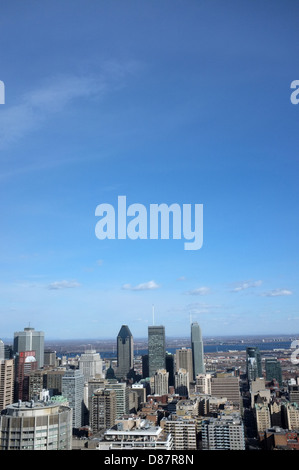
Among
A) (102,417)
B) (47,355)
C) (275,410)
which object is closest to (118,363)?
(47,355)

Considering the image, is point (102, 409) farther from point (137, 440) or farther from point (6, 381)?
point (137, 440)

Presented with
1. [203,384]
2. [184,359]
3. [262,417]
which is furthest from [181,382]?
[262,417]

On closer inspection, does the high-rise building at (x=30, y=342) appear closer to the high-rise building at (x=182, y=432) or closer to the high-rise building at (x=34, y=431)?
the high-rise building at (x=182, y=432)

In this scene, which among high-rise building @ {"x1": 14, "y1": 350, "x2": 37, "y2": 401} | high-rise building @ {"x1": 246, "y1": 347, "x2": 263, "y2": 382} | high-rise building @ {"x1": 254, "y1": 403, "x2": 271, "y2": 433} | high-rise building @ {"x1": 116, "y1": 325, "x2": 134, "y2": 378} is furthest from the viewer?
high-rise building @ {"x1": 116, "y1": 325, "x2": 134, "y2": 378}

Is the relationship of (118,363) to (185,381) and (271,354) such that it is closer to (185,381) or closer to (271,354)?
(185,381)

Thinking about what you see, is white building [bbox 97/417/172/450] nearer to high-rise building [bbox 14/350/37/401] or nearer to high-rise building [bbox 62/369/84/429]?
high-rise building [bbox 62/369/84/429]

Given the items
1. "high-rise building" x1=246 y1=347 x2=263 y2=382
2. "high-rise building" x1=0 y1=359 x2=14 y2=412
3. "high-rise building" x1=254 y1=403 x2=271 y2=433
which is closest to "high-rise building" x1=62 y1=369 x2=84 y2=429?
"high-rise building" x1=0 y1=359 x2=14 y2=412
